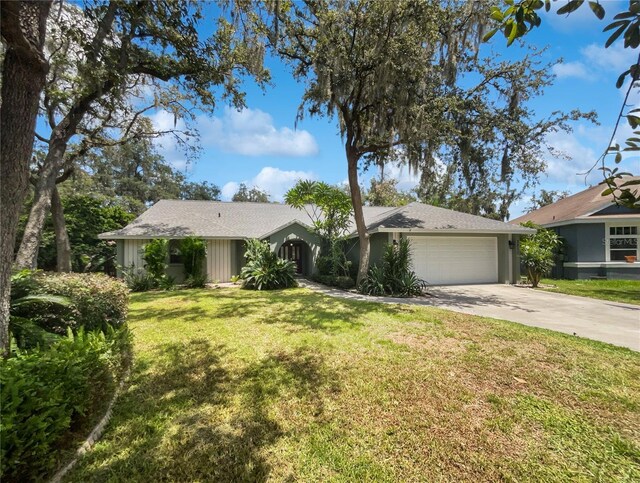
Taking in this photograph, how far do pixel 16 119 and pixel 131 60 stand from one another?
6117mm

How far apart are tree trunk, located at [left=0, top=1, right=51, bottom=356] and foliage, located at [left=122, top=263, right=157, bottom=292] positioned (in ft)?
32.9

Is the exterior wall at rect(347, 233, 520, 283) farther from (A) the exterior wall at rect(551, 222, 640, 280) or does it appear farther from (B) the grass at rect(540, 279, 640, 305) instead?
(A) the exterior wall at rect(551, 222, 640, 280)

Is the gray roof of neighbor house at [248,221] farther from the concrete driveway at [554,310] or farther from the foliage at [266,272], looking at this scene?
the concrete driveway at [554,310]

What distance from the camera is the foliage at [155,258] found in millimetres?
12469

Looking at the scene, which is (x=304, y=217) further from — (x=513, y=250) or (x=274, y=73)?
(x=513, y=250)

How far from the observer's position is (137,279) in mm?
12219

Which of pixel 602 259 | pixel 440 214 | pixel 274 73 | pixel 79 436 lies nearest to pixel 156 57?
pixel 274 73

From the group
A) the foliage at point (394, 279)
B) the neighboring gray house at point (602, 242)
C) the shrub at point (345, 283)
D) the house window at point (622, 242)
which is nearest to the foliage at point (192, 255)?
the shrub at point (345, 283)

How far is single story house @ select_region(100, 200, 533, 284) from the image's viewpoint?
12.9m

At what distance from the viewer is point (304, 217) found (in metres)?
18.5

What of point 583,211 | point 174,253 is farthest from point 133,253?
point 583,211

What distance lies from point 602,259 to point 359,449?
59.8 feet

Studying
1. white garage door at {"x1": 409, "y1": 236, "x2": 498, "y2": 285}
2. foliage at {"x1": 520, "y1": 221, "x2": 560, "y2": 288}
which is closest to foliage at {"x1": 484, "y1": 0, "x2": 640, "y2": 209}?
white garage door at {"x1": 409, "y1": 236, "x2": 498, "y2": 285}

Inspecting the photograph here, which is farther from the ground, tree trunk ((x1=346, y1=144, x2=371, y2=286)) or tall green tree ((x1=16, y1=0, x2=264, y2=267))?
tall green tree ((x1=16, y1=0, x2=264, y2=267))
